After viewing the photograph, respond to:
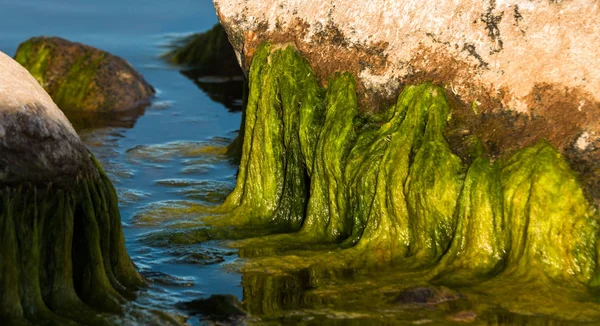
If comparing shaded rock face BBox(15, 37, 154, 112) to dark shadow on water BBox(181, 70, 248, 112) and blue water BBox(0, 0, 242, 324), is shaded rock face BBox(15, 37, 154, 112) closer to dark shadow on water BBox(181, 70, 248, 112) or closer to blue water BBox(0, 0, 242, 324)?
blue water BBox(0, 0, 242, 324)

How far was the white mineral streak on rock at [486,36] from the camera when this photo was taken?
20.4 ft

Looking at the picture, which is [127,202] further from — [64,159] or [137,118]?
[137,118]

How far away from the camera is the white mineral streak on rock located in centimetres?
623

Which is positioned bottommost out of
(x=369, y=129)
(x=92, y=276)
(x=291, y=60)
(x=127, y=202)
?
(x=92, y=276)

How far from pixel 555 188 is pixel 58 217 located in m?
2.84

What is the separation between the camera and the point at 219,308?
18.3 feet

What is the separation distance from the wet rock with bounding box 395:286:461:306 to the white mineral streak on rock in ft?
4.44

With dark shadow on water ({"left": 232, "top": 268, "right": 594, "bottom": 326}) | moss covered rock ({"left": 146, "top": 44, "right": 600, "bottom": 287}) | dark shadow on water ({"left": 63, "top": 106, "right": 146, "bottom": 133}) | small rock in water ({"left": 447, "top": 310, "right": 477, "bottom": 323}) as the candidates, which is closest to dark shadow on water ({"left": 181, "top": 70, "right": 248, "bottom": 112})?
dark shadow on water ({"left": 63, "top": 106, "right": 146, "bottom": 133})

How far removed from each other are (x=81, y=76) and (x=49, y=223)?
21.0ft

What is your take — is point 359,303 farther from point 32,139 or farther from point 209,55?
point 209,55

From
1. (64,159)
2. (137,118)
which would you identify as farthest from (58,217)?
(137,118)

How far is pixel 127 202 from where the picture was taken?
7980 mm

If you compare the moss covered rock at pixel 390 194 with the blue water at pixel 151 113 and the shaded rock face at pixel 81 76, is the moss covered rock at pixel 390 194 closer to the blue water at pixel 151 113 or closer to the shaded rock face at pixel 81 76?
the blue water at pixel 151 113

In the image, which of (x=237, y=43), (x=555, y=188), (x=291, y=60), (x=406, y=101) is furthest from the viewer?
(x=237, y=43)
